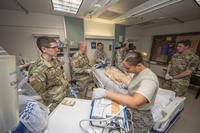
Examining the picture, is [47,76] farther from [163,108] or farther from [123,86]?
[163,108]

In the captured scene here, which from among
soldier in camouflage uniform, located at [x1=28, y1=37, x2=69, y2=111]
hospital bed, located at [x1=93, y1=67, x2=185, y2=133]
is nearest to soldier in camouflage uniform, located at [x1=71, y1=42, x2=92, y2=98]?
hospital bed, located at [x1=93, y1=67, x2=185, y2=133]

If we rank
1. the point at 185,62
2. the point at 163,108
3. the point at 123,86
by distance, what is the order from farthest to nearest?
1. the point at 185,62
2. the point at 123,86
3. the point at 163,108

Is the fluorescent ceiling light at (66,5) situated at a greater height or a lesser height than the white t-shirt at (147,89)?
greater

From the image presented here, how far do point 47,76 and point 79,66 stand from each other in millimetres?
1339

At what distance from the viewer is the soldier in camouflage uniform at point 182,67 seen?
210cm

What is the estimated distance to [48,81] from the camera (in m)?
1.39

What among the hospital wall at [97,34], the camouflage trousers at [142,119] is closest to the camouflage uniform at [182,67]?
the camouflage trousers at [142,119]

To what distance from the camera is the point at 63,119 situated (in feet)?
2.75

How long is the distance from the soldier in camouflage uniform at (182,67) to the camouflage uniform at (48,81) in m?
2.34

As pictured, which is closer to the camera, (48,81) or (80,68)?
(48,81)

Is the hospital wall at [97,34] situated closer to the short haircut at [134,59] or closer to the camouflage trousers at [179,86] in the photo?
the camouflage trousers at [179,86]

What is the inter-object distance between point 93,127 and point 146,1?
2655 mm

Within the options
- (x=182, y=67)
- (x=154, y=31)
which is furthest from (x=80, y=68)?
(x=154, y=31)

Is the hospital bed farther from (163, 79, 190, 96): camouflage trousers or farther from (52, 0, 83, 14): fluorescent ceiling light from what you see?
(52, 0, 83, 14): fluorescent ceiling light
